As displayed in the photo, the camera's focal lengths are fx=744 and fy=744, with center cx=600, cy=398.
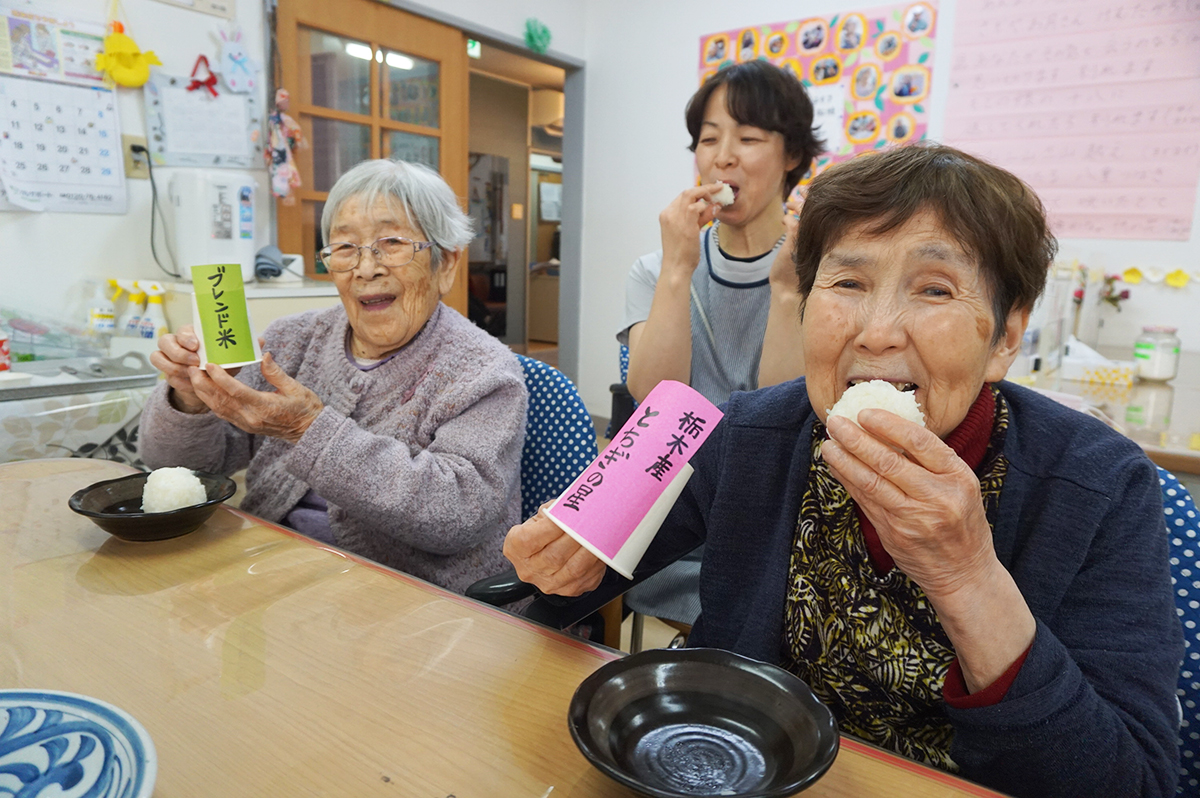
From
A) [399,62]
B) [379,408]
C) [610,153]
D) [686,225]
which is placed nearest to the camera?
[379,408]

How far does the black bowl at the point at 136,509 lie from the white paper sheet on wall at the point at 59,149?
79.1 inches

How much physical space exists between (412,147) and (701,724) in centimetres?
393

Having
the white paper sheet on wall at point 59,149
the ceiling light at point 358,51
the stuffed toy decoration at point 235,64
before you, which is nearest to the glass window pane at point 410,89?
the ceiling light at point 358,51

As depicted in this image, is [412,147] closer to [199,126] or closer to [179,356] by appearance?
[199,126]

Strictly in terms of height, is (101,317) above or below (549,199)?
below

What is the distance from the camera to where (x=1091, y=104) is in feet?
10.8

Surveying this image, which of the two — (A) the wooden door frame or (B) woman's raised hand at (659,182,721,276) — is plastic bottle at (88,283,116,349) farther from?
(B) woman's raised hand at (659,182,721,276)

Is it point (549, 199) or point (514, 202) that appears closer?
point (514, 202)

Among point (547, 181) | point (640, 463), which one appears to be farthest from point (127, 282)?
point (547, 181)

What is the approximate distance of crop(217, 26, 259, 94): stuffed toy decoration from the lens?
317 centimetres

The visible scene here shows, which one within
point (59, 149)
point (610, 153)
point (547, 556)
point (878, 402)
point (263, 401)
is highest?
point (610, 153)

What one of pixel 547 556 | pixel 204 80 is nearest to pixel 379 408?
pixel 547 556

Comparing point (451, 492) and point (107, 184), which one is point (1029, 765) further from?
point (107, 184)

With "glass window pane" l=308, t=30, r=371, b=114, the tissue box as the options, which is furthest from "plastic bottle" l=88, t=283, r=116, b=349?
the tissue box
